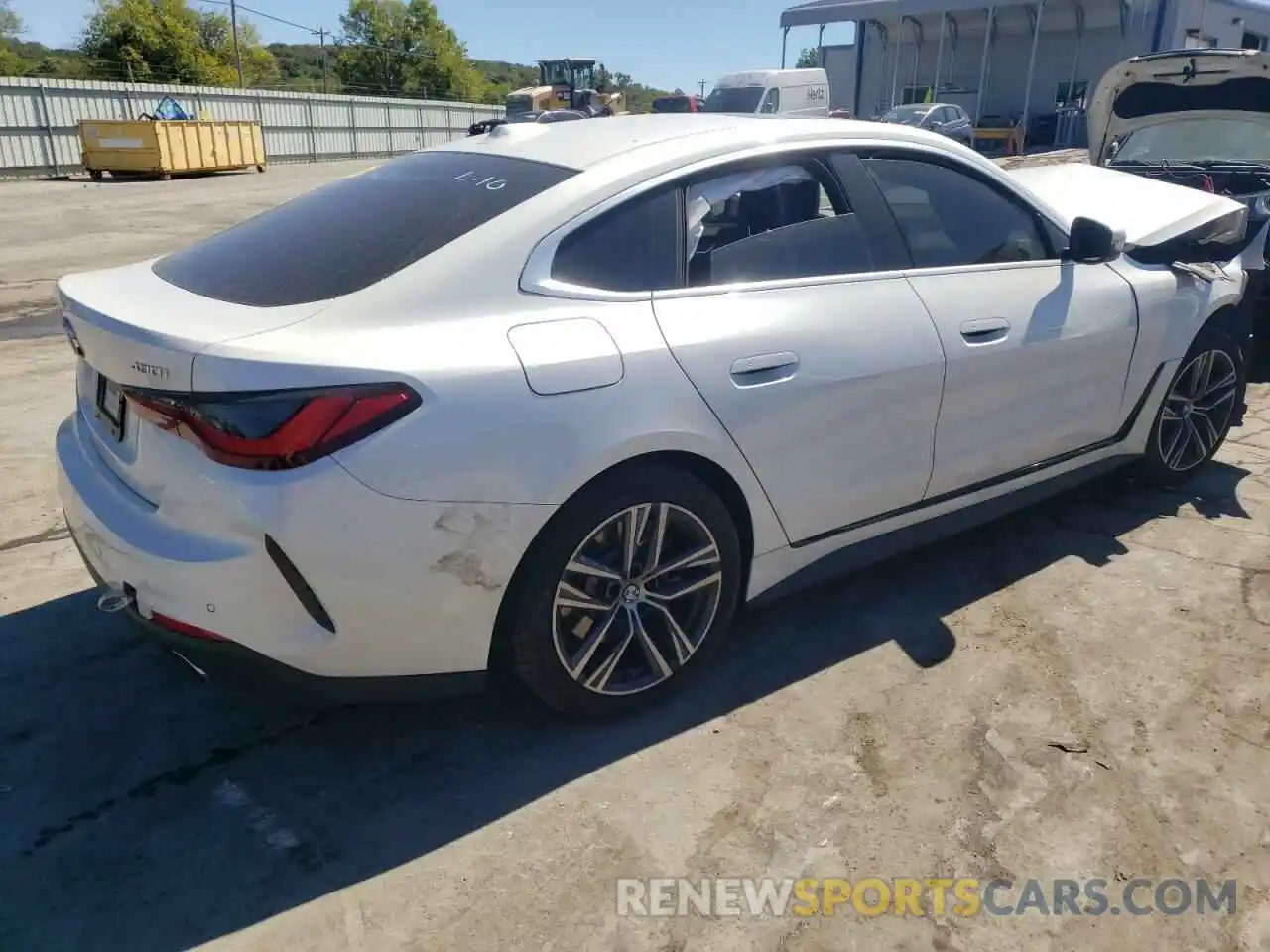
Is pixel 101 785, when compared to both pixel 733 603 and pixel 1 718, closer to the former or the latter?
pixel 1 718

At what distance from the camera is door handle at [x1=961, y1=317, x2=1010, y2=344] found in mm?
3229

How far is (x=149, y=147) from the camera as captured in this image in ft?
83.0

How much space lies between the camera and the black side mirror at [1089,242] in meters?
3.51

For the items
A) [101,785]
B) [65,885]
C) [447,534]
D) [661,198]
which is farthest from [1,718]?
[661,198]

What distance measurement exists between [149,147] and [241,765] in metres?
27.1

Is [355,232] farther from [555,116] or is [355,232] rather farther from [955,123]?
[955,123]

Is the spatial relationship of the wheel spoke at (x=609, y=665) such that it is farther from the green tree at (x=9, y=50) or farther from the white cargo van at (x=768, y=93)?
the green tree at (x=9, y=50)

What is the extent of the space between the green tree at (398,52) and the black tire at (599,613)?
79.7m

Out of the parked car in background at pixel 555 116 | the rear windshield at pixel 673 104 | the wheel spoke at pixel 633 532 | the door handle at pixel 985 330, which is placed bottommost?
the wheel spoke at pixel 633 532

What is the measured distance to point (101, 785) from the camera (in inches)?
100

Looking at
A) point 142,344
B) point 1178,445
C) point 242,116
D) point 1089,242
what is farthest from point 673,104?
point 142,344

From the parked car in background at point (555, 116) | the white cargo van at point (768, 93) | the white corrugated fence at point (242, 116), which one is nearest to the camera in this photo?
the parked car in background at point (555, 116)

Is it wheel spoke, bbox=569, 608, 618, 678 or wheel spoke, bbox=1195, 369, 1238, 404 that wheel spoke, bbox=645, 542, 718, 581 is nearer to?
wheel spoke, bbox=569, 608, 618, 678

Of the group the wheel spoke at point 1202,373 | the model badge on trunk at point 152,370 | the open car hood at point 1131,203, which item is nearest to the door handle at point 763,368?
the model badge on trunk at point 152,370
